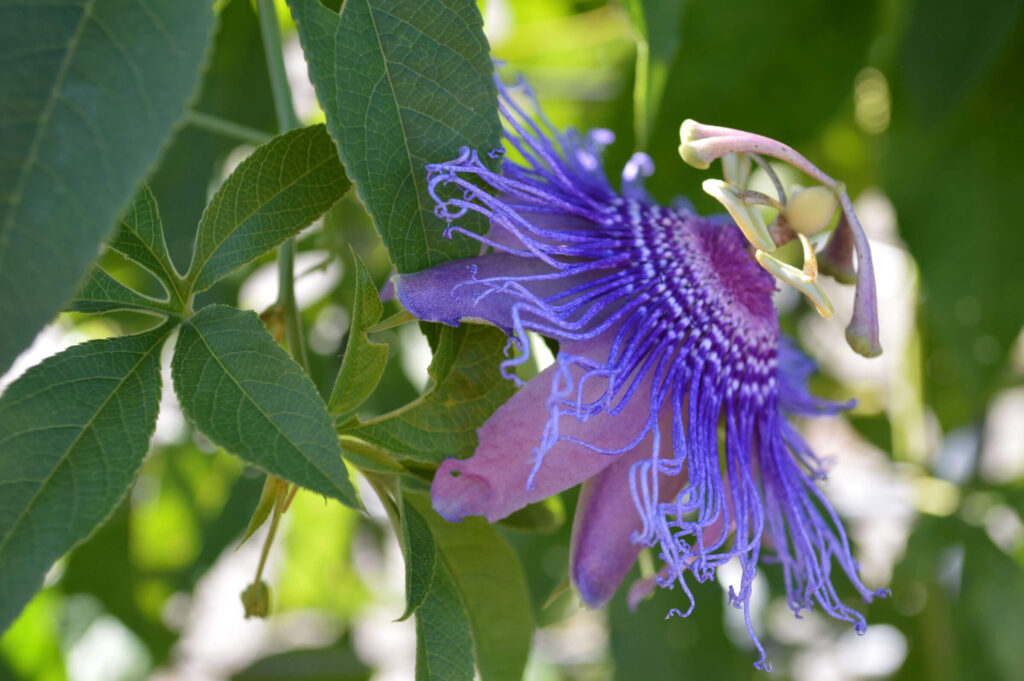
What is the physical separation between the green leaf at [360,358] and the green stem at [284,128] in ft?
0.24

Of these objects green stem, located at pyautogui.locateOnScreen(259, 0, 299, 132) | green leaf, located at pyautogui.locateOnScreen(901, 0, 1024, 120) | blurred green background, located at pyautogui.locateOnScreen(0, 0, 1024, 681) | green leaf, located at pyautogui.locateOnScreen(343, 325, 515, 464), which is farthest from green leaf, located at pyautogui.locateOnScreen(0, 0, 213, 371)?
green leaf, located at pyautogui.locateOnScreen(901, 0, 1024, 120)

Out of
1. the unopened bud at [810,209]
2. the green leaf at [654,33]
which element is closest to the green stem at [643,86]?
the green leaf at [654,33]

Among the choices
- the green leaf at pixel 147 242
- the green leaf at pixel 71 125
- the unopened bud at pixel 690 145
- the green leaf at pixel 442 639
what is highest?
the green leaf at pixel 71 125

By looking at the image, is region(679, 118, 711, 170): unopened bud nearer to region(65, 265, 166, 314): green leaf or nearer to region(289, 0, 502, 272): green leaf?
region(289, 0, 502, 272): green leaf

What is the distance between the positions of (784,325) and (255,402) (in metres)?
1.05

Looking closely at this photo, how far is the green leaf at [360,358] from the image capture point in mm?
518

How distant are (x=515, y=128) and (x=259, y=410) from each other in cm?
26

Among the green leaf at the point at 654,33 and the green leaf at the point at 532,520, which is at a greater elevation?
the green leaf at the point at 654,33

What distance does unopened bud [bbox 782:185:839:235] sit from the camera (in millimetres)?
625

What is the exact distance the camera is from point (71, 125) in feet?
1.23

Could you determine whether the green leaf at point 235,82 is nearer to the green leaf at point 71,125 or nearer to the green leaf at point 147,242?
the green leaf at point 147,242

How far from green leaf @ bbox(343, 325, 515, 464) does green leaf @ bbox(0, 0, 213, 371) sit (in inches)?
8.4

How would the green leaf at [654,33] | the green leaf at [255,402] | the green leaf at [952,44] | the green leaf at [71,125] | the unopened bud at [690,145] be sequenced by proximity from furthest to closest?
the green leaf at [952,44] < the green leaf at [654,33] < the unopened bud at [690,145] < the green leaf at [255,402] < the green leaf at [71,125]

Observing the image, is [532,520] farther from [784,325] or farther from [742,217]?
[784,325]
